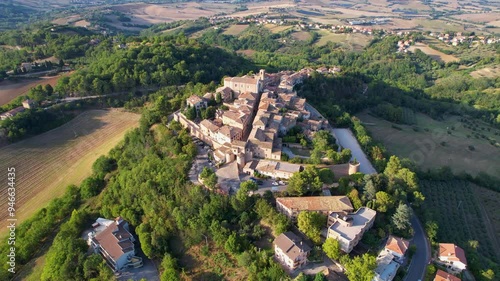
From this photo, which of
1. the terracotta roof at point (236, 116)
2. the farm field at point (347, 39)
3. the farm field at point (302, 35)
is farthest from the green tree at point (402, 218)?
the farm field at point (302, 35)

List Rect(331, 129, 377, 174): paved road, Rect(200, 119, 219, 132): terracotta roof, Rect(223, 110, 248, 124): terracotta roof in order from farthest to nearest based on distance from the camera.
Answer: Rect(223, 110, 248, 124): terracotta roof < Rect(200, 119, 219, 132): terracotta roof < Rect(331, 129, 377, 174): paved road

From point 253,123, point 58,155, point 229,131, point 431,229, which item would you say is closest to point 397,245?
point 431,229

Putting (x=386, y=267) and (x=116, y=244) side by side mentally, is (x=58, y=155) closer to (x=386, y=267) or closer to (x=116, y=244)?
(x=116, y=244)

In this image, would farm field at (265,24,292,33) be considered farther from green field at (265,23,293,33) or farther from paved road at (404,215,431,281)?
paved road at (404,215,431,281)

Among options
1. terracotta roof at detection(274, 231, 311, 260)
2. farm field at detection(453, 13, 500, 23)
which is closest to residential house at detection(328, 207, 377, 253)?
terracotta roof at detection(274, 231, 311, 260)

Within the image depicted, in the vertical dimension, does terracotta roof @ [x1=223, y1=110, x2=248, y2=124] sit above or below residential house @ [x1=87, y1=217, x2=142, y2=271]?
above
